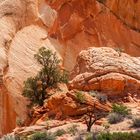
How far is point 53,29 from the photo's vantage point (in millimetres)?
42094

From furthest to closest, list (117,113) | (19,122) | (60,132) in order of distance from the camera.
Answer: (19,122) < (117,113) < (60,132)

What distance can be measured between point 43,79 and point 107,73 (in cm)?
546

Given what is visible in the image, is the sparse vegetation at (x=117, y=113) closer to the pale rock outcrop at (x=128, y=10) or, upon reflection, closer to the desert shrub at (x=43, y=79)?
the desert shrub at (x=43, y=79)

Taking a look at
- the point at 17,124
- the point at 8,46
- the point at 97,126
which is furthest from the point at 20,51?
the point at 97,126

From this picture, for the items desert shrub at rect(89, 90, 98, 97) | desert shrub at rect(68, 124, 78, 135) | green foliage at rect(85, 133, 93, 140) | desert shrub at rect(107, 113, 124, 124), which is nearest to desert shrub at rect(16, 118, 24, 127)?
desert shrub at rect(89, 90, 98, 97)

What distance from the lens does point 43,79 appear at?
34688 mm

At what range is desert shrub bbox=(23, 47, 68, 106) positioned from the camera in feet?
111

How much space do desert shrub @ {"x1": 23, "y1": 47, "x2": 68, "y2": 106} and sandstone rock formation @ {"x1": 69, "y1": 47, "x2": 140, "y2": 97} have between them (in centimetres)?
230

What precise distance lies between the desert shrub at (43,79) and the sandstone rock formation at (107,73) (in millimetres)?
2299

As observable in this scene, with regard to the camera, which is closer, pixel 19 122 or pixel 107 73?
pixel 107 73

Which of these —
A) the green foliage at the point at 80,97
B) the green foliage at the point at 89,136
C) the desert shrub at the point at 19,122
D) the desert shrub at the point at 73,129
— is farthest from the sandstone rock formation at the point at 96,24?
the green foliage at the point at 89,136

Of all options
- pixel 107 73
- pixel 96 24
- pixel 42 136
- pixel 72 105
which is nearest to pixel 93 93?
pixel 72 105

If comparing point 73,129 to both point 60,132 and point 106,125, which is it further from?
point 106,125

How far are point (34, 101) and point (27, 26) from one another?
8.53 metres
